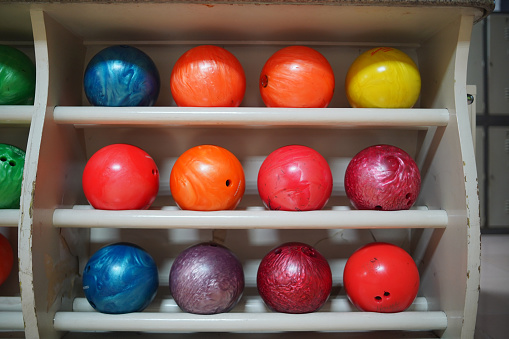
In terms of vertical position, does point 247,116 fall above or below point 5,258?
above

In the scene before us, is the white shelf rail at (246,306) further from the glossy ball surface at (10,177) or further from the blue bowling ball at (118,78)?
the blue bowling ball at (118,78)

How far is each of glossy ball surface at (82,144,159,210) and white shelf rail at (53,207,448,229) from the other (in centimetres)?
4

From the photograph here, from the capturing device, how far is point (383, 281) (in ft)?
4.00

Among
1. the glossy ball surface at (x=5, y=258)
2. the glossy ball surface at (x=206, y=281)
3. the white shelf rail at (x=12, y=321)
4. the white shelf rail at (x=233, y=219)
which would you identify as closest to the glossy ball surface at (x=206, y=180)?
the white shelf rail at (x=233, y=219)

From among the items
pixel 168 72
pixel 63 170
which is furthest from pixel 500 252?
pixel 63 170

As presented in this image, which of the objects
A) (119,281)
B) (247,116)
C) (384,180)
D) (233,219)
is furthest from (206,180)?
(384,180)

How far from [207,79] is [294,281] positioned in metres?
0.80

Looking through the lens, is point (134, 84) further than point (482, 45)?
No

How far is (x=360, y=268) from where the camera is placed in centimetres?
127

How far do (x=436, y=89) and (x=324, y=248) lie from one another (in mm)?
832

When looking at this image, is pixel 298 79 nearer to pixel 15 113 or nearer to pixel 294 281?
pixel 294 281

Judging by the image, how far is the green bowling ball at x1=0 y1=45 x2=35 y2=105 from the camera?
4.33ft

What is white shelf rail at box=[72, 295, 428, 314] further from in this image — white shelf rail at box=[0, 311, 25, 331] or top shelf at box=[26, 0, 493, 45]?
top shelf at box=[26, 0, 493, 45]

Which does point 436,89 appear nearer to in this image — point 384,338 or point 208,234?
point 384,338
